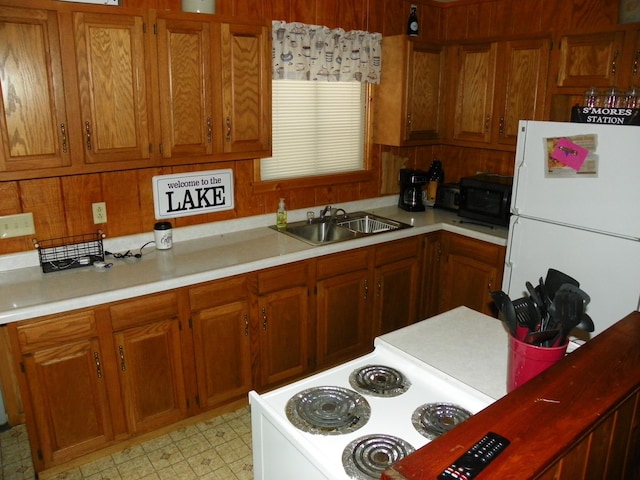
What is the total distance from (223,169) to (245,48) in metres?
0.72

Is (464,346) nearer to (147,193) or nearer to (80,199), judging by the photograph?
(147,193)

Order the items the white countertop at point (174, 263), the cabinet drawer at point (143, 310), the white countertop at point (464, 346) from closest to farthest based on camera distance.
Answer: the white countertop at point (464, 346), the white countertop at point (174, 263), the cabinet drawer at point (143, 310)

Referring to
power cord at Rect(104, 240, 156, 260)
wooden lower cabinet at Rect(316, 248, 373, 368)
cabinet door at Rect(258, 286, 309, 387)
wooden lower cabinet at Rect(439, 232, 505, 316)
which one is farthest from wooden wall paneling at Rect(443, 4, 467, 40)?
power cord at Rect(104, 240, 156, 260)

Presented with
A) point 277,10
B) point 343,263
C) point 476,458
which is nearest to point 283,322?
point 343,263

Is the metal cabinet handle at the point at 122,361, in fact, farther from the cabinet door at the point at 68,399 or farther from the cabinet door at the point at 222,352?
the cabinet door at the point at 222,352

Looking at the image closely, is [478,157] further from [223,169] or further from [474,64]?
[223,169]

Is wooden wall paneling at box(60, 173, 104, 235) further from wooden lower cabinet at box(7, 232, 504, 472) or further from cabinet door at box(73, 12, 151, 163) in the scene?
wooden lower cabinet at box(7, 232, 504, 472)

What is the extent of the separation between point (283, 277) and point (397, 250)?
895 mm

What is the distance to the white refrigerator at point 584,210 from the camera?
2.58 m

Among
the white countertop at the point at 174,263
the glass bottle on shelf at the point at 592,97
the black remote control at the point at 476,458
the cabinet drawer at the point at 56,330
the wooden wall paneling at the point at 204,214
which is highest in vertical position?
the glass bottle on shelf at the point at 592,97

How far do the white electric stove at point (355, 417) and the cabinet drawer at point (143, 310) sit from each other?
1.07 m

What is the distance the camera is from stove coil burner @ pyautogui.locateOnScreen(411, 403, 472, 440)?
136cm

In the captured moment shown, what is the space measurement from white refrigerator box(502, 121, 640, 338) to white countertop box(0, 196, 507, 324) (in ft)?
1.07

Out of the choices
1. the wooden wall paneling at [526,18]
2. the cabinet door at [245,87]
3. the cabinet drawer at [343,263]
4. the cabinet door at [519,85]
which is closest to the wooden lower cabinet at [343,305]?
the cabinet drawer at [343,263]
